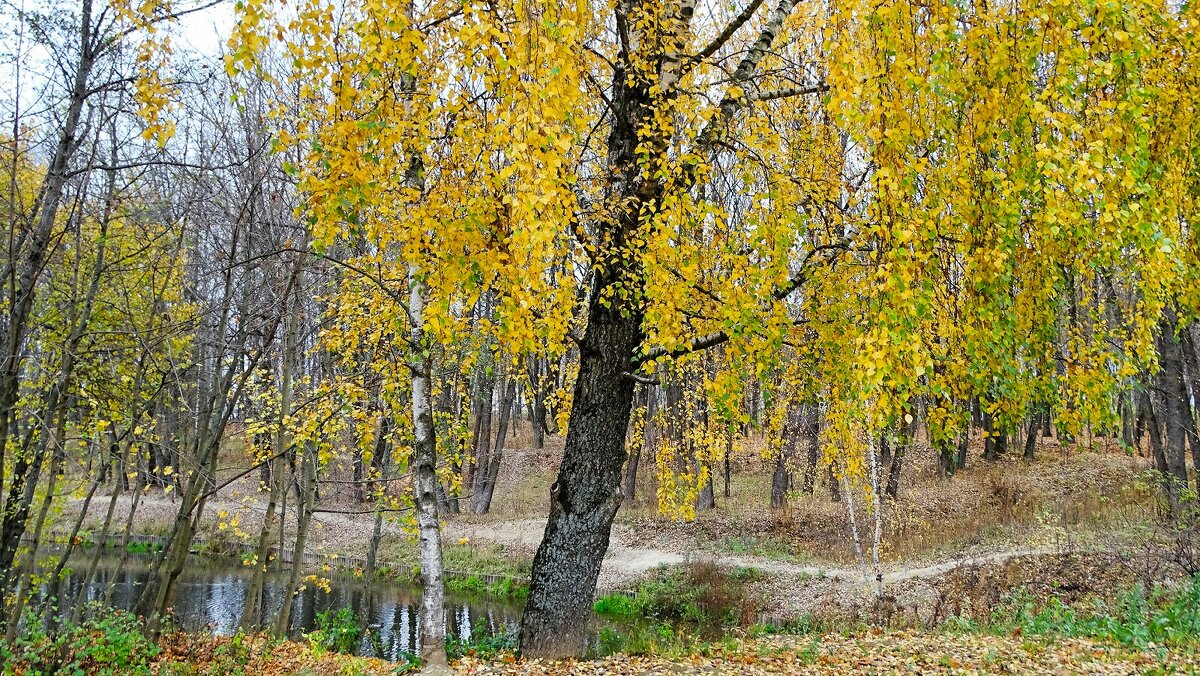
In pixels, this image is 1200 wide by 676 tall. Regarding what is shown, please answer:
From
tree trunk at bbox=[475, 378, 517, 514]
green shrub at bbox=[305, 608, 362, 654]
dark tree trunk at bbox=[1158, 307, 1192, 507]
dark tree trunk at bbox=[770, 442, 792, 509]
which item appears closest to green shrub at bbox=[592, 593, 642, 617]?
green shrub at bbox=[305, 608, 362, 654]

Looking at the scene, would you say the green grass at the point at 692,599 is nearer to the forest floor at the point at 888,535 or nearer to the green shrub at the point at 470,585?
the forest floor at the point at 888,535

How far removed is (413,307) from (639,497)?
658 inches

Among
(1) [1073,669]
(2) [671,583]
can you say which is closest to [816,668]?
(1) [1073,669]

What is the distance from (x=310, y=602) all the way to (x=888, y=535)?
41.0ft

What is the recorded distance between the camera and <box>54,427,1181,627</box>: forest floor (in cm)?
1024

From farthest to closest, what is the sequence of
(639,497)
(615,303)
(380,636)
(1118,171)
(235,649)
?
(639,497) < (380,636) < (235,649) < (615,303) < (1118,171)

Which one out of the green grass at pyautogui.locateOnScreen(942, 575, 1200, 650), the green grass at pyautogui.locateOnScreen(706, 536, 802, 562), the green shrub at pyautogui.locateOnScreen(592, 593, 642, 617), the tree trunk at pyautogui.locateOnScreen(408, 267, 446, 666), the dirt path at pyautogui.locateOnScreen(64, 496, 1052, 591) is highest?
the tree trunk at pyautogui.locateOnScreen(408, 267, 446, 666)

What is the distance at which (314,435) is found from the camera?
25.3 feet

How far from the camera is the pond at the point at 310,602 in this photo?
11259 millimetres

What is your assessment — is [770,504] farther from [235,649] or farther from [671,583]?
[235,649]

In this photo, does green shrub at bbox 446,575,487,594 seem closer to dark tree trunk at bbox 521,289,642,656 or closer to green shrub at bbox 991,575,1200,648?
dark tree trunk at bbox 521,289,642,656

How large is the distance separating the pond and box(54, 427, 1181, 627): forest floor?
1.40 metres

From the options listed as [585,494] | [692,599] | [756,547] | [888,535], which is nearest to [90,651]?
[585,494]

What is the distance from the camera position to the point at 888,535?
15.0 m
